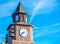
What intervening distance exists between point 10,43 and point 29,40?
3.72 metres

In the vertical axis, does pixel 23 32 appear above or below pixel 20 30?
below

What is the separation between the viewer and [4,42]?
5091cm

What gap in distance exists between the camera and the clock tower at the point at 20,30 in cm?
4284

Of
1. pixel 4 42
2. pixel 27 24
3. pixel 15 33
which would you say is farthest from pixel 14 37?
pixel 4 42

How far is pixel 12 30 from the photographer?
43125mm

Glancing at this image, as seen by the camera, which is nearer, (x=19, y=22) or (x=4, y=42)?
(x=19, y=22)

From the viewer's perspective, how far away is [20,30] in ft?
142

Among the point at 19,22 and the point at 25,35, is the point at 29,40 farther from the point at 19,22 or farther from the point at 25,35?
the point at 19,22

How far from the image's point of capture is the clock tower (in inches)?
1687

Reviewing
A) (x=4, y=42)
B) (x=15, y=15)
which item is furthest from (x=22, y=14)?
(x=4, y=42)

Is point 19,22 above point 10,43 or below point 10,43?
above

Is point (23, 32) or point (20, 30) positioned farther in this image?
point (20, 30)

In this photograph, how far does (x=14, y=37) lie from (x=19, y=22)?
3.21 metres

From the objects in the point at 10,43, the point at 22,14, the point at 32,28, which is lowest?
the point at 10,43
